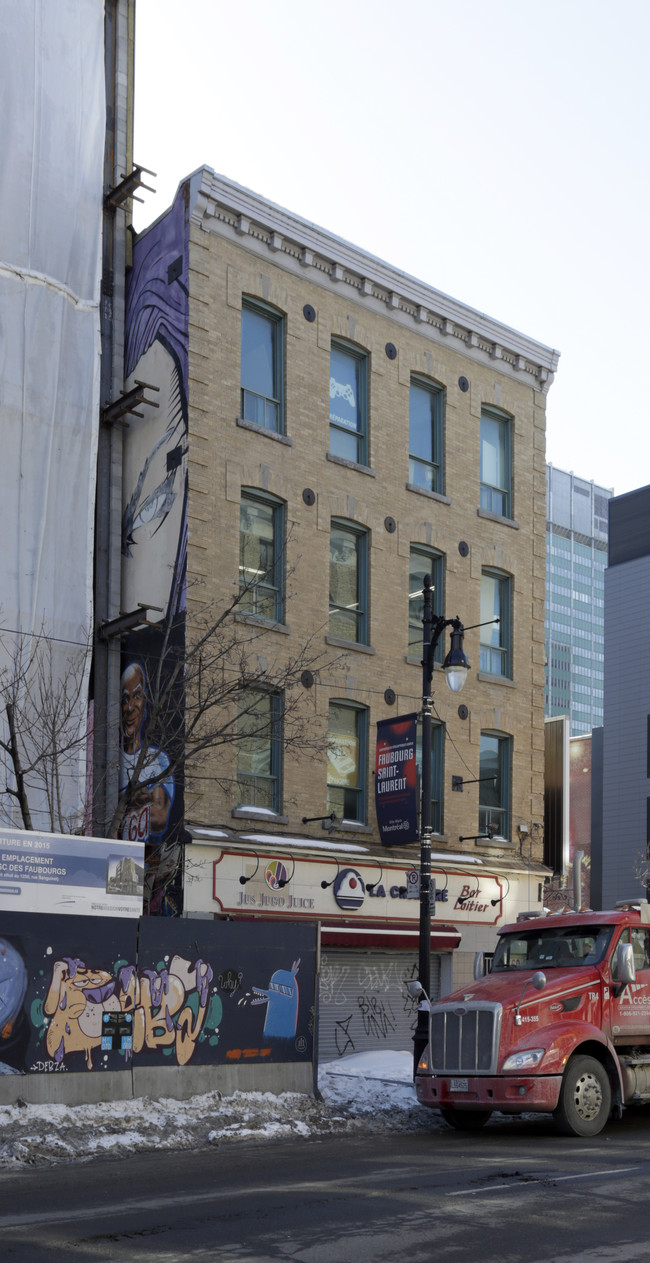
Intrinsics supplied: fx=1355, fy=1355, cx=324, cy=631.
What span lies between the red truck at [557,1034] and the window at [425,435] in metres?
13.3

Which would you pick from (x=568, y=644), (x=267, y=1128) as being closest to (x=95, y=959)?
(x=267, y=1128)

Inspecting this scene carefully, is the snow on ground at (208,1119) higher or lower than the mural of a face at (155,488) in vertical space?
lower

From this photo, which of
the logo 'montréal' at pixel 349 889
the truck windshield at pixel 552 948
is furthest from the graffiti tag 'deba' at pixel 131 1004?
the logo 'montréal' at pixel 349 889

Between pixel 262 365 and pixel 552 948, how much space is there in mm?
13034

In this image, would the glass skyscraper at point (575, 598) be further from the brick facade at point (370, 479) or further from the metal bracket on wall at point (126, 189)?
the metal bracket on wall at point (126, 189)

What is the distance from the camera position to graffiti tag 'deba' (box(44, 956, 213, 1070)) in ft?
47.2

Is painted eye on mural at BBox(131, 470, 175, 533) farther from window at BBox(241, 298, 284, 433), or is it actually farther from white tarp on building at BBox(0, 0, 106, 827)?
window at BBox(241, 298, 284, 433)

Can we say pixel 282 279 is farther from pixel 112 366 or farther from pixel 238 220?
pixel 112 366

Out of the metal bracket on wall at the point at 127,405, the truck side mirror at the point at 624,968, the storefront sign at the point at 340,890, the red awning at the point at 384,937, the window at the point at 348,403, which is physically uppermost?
the window at the point at 348,403

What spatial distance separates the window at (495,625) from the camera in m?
28.7

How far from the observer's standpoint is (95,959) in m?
14.9

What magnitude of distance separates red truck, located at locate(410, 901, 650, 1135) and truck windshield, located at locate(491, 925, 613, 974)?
2 centimetres

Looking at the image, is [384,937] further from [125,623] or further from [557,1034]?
[557,1034]

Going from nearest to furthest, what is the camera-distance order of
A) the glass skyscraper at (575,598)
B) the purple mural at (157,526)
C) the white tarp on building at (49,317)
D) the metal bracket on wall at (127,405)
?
the purple mural at (157,526) → the white tarp on building at (49,317) → the metal bracket on wall at (127,405) → the glass skyscraper at (575,598)
